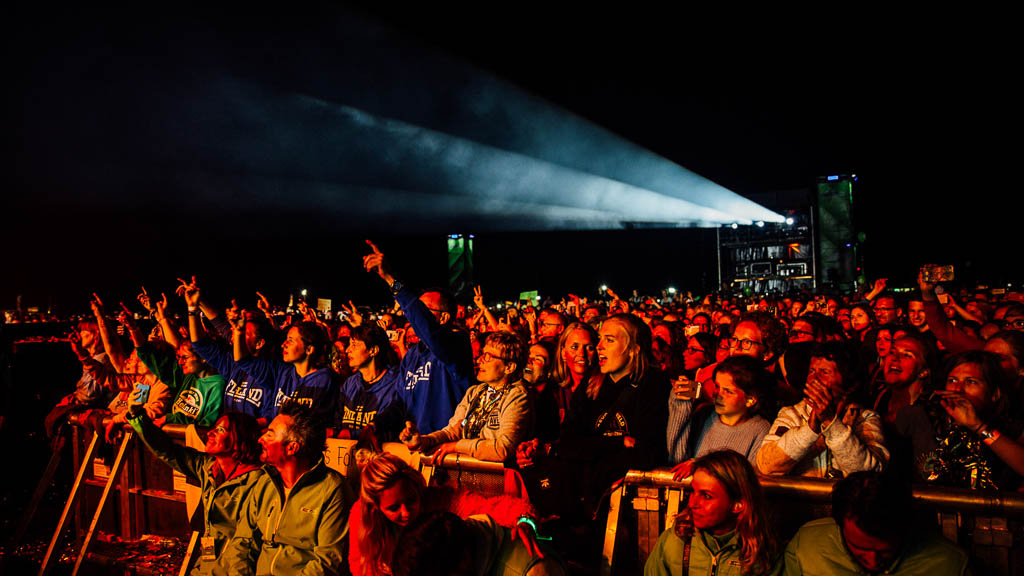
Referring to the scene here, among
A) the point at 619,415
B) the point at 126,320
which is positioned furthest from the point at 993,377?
the point at 126,320

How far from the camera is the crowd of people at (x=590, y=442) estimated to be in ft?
8.58

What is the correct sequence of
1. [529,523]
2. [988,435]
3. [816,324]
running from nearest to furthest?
[529,523]
[988,435]
[816,324]

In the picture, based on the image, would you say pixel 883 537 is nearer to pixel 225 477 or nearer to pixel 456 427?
pixel 456 427

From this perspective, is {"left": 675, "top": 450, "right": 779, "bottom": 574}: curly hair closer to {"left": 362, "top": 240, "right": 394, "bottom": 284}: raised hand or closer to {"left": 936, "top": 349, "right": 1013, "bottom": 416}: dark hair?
{"left": 936, "top": 349, "right": 1013, "bottom": 416}: dark hair

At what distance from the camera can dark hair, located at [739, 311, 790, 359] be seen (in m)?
4.89

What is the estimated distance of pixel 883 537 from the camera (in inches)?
93.2

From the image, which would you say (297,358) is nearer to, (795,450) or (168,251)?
(795,450)

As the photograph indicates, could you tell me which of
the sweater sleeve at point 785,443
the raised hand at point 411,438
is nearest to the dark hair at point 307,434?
the raised hand at point 411,438

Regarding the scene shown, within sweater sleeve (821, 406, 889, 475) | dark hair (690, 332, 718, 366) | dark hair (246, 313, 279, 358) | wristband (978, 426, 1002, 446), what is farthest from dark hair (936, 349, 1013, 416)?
dark hair (246, 313, 279, 358)

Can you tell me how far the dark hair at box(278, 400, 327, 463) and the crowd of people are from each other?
0.04 feet

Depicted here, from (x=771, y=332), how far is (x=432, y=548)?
3475mm

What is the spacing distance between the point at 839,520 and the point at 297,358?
14.1 feet

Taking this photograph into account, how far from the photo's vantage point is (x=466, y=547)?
2447mm

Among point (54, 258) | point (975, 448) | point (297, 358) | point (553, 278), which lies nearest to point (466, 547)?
point (975, 448)
